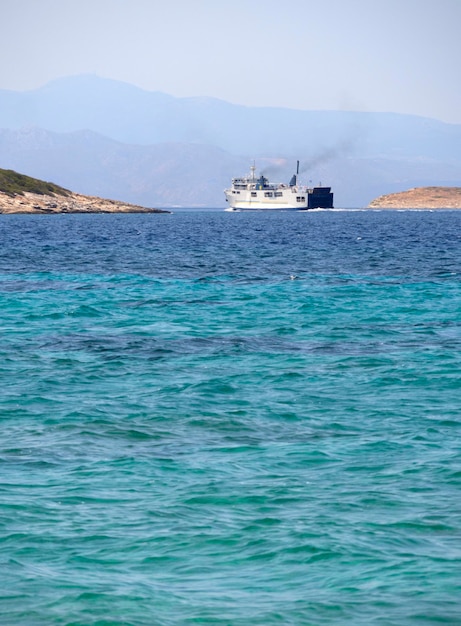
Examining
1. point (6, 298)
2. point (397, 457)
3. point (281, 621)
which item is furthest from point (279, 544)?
point (6, 298)

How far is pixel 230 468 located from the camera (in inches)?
622

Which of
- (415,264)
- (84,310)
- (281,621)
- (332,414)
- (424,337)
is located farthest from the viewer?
(415,264)

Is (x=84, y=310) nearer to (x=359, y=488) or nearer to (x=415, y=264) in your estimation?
(x=359, y=488)

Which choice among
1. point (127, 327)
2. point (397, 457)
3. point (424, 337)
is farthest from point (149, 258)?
point (397, 457)

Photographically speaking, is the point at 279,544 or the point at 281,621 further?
the point at 279,544

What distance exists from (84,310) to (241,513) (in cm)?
2403

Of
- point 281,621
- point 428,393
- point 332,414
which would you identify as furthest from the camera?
point 428,393

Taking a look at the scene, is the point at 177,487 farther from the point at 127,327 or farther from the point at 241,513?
the point at 127,327

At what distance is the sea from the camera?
11.3m

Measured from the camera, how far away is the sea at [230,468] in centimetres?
1134

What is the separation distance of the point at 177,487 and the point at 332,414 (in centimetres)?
559

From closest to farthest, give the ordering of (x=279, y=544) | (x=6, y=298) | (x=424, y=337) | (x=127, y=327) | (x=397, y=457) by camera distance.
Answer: (x=279, y=544) → (x=397, y=457) → (x=424, y=337) → (x=127, y=327) → (x=6, y=298)

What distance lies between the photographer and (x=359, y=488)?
14.8 m

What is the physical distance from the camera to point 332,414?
64.3ft
